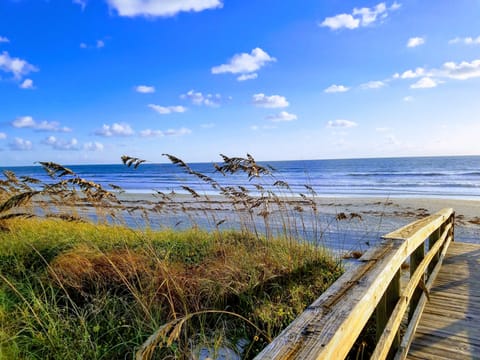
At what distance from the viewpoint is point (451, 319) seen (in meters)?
3.35

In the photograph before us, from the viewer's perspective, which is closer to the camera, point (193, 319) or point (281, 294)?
point (193, 319)

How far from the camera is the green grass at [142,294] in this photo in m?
2.62

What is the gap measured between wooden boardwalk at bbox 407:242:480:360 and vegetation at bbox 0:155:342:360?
1029mm

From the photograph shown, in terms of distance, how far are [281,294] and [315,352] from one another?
97.7 inches

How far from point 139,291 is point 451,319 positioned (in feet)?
10.2

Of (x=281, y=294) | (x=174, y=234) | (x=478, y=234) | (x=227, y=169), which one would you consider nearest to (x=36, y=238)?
(x=174, y=234)

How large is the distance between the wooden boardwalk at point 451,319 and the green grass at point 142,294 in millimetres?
1030

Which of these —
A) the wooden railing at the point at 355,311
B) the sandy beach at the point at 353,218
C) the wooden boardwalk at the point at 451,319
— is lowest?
the sandy beach at the point at 353,218

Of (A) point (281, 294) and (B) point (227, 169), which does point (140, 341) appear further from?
(B) point (227, 169)

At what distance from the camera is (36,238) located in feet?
17.2

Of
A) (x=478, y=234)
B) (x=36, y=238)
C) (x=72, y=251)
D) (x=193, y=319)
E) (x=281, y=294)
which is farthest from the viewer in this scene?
(x=478, y=234)

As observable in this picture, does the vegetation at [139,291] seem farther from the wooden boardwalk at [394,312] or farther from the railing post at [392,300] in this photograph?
the railing post at [392,300]

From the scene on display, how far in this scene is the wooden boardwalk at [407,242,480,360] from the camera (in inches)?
110

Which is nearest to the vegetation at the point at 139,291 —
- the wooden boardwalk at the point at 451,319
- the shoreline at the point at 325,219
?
the wooden boardwalk at the point at 451,319
